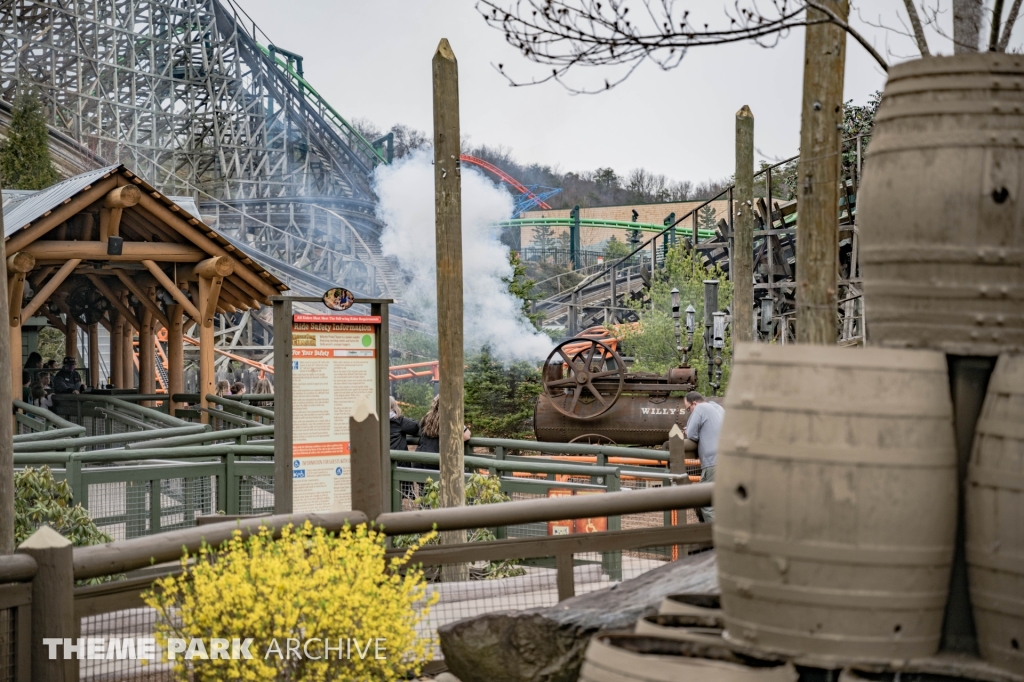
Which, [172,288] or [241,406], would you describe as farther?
[172,288]

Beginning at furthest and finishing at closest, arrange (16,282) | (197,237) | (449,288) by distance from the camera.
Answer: (197,237) → (16,282) → (449,288)

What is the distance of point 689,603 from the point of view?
3.77 meters

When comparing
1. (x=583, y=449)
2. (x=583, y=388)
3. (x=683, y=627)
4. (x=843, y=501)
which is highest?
(x=843, y=501)

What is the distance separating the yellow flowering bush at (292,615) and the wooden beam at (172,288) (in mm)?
11780

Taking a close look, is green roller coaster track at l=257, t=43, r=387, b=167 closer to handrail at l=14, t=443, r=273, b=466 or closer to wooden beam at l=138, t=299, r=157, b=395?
wooden beam at l=138, t=299, r=157, b=395

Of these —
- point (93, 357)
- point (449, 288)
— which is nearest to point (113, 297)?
point (93, 357)

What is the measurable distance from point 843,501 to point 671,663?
0.63 m

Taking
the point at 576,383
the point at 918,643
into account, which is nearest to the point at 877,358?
the point at 918,643

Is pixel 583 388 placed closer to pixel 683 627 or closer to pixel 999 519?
pixel 683 627

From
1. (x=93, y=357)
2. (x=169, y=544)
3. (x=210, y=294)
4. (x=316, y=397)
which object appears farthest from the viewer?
(x=93, y=357)

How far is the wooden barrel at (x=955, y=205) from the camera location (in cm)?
310

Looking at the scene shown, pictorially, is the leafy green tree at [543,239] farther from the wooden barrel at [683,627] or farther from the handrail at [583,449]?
the wooden barrel at [683,627]

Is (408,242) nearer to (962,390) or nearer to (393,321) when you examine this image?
(393,321)

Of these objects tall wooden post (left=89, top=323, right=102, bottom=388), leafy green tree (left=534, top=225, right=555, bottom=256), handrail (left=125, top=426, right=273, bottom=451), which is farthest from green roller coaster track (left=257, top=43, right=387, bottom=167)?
handrail (left=125, top=426, right=273, bottom=451)
